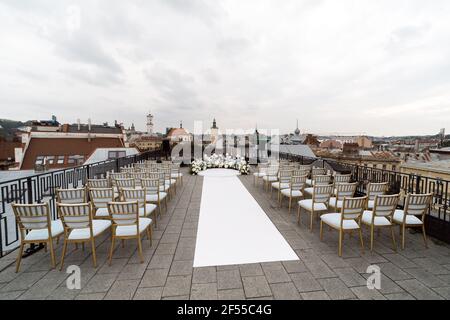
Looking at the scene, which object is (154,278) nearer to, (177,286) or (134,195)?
(177,286)

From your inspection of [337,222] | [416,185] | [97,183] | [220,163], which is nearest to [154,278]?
[337,222]

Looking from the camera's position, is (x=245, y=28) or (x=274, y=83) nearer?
(x=245, y=28)

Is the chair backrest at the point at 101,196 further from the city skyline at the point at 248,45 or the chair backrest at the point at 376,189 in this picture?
the chair backrest at the point at 376,189

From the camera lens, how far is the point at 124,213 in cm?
261

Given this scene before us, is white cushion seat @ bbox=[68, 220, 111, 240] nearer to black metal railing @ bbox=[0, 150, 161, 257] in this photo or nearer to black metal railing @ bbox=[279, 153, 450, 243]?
black metal railing @ bbox=[0, 150, 161, 257]

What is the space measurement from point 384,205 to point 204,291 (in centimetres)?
286

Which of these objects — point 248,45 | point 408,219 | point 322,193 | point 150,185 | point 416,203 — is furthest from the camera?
point 248,45

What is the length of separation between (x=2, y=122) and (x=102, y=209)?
59.0m

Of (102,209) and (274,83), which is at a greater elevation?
(274,83)

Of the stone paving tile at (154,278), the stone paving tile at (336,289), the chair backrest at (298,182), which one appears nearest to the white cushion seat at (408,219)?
the stone paving tile at (336,289)

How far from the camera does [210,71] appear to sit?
43.0ft

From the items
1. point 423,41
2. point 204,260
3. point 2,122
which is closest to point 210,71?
point 423,41

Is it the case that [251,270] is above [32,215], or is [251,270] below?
below
